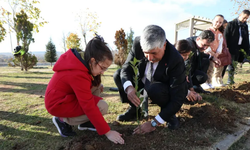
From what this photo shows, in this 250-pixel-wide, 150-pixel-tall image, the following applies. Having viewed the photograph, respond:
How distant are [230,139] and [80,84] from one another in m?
2.05

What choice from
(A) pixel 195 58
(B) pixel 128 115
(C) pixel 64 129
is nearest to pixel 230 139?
(B) pixel 128 115

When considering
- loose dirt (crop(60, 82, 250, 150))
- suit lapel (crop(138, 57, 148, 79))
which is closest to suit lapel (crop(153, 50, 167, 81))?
suit lapel (crop(138, 57, 148, 79))

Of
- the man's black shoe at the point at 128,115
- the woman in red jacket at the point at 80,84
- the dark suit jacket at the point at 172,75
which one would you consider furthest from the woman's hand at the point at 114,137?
the man's black shoe at the point at 128,115

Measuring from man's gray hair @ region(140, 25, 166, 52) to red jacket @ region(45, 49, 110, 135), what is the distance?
751mm

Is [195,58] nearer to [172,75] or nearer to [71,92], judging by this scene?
[172,75]

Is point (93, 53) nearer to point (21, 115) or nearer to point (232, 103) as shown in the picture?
point (21, 115)

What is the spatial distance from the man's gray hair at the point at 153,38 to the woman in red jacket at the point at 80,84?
1.43ft

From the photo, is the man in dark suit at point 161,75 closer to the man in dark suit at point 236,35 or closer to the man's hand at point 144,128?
the man's hand at point 144,128

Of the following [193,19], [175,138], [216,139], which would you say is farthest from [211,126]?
[193,19]

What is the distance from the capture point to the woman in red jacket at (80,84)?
1757 mm

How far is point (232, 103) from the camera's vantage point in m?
3.34

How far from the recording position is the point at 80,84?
1741mm

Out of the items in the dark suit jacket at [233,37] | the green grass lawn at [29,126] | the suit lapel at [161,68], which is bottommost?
the green grass lawn at [29,126]

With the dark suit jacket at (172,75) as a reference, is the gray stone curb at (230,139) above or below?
below
